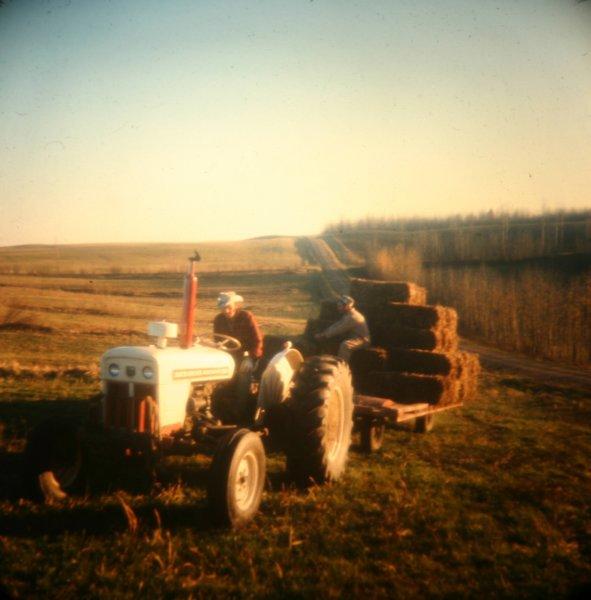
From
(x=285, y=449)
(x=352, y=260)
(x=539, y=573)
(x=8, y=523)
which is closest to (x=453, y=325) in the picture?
(x=285, y=449)

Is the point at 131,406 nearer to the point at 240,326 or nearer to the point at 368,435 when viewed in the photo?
the point at 240,326

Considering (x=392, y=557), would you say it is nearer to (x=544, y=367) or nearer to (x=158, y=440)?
(x=158, y=440)

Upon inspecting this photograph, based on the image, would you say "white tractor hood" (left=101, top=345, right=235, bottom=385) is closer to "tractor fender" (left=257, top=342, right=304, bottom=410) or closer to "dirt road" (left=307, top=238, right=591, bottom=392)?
"tractor fender" (left=257, top=342, right=304, bottom=410)

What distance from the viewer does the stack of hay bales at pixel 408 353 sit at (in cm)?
827

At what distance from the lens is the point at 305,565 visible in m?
4.21

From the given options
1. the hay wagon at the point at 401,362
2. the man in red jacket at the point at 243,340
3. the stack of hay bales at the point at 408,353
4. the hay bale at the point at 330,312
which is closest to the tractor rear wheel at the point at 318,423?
the man in red jacket at the point at 243,340

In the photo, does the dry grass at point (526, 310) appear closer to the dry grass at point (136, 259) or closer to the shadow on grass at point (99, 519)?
the shadow on grass at point (99, 519)

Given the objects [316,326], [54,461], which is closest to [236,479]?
[54,461]

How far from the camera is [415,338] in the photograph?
29.9ft

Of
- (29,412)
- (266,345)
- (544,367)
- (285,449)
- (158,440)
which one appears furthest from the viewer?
(544,367)

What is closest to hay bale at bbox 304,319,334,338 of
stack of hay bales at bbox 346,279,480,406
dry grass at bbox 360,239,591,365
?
stack of hay bales at bbox 346,279,480,406

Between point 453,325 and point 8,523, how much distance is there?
7.16 metres

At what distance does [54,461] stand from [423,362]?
5.22 meters

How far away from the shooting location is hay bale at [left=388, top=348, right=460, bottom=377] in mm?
8523
